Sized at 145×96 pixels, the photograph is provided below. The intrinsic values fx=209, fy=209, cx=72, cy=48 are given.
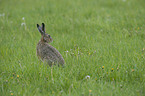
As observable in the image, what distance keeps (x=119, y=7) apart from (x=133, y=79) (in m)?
5.71

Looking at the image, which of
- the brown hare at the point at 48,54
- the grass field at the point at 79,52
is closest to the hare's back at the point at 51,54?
the brown hare at the point at 48,54

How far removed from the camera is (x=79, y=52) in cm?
510

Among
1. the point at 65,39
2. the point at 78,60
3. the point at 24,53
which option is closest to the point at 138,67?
the point at 78,60

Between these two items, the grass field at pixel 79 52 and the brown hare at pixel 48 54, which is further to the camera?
the brown hare at pixel 48 54

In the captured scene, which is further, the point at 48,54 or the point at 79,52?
the point at 79,52

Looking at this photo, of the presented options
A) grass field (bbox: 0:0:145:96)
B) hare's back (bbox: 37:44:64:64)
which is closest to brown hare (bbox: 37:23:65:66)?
hare's back (bbox: 37:44:64:64)

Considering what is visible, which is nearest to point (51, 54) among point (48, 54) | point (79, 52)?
point (48, 54)

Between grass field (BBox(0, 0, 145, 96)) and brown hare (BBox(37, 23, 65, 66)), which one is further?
brown hare (BBox(37, 23, 65, 66))

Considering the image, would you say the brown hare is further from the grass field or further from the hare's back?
the grass field

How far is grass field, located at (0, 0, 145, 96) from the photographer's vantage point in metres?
3.71

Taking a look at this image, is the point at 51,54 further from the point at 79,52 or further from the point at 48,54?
the point at 79,52

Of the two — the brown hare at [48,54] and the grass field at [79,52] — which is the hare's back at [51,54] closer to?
the brown hare at [48,54]

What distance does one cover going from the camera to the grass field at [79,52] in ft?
12.2

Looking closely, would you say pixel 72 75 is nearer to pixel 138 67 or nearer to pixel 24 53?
pixel 138 67
